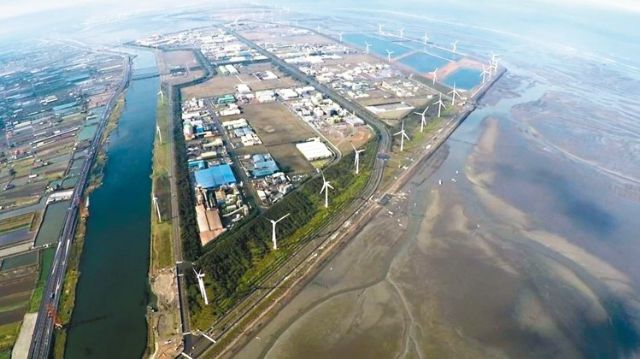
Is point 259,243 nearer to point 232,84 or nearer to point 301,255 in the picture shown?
point 301,255

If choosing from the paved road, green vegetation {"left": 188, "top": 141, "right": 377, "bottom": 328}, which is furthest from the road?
green vegetation {"left": 188, "top": 141, "right": 377, "bottom": 328}

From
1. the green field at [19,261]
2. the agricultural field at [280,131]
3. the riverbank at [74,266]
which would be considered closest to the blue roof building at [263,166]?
the agricultural field at [280,131]

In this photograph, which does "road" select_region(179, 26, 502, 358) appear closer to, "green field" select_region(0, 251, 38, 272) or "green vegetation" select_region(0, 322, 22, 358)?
"green vegetation" select_region(0, 322, 22, 358)

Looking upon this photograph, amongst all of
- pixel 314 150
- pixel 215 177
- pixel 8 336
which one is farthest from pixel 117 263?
pixel 314 150

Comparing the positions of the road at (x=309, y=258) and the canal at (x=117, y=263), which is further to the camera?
the canal at (x=117, y=263)

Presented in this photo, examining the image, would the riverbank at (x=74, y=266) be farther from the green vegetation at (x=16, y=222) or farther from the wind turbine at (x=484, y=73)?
the wind turbine at (x=484, y=73)
